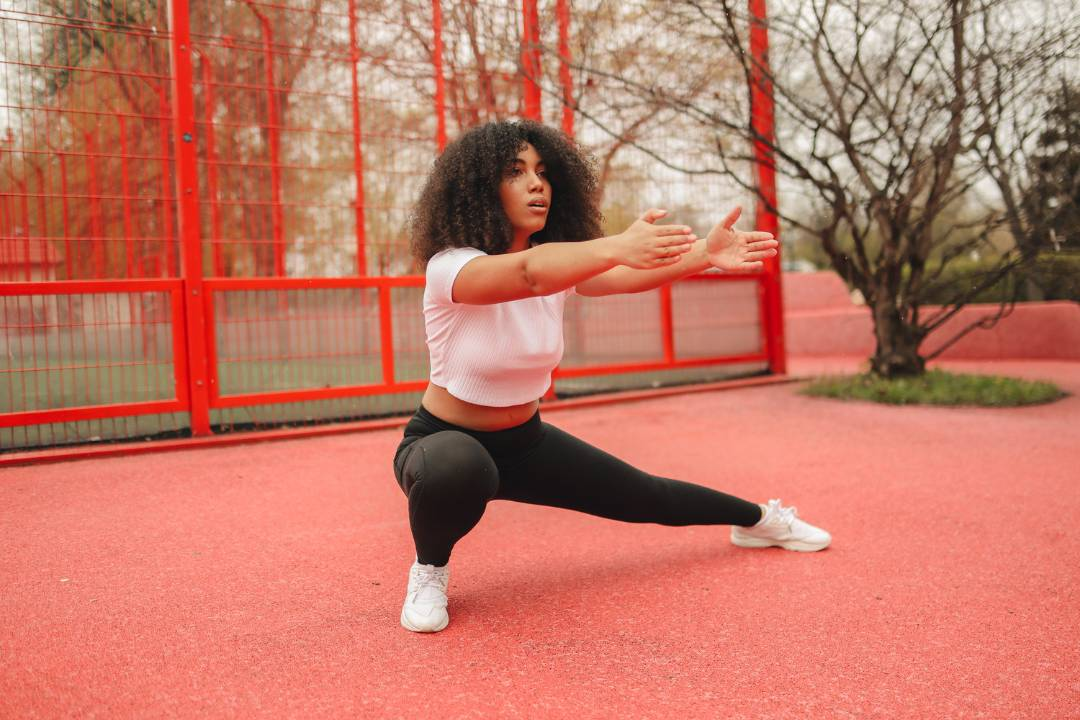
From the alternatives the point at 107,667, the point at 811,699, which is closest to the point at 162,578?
the point at 107,667

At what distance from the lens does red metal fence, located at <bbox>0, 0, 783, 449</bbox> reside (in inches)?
183

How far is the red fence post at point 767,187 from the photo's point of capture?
659 centimetres

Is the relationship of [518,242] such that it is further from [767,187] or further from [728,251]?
[767,187]

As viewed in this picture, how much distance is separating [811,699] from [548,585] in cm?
91

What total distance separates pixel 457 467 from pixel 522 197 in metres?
0.73

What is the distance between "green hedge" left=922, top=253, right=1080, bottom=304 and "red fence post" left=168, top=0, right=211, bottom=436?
574 cm

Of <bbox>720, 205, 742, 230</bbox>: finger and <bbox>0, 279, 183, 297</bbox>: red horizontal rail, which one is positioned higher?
<bbox>0, 279, 183, 297</bbox>: red horizontal rail

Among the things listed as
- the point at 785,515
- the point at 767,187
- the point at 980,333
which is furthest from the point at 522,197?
the point at 980,333

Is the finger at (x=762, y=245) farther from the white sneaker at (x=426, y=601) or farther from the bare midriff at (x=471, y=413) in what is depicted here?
the white sneaker at (x=426, y=601)

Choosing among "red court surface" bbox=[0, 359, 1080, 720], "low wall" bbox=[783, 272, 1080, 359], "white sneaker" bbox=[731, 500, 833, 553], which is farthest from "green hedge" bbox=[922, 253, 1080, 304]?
"white sneaker" bbox=[731, 500, 833, 553]

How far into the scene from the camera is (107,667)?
1.77 meters

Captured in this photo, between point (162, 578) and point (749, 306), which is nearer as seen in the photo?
point (162, 578)

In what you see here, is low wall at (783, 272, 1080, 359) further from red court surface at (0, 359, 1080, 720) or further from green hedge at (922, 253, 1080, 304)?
red court surface at (0, 359, 1080, 720)

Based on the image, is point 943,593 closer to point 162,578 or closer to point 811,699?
point 811,699
